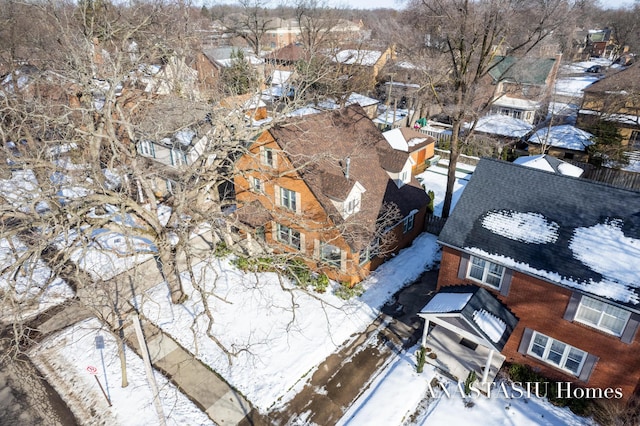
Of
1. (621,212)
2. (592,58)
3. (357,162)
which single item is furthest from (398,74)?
(592,58)

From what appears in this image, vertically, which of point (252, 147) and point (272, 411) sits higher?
point (252, 147)

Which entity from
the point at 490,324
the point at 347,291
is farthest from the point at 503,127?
the point at 490,324

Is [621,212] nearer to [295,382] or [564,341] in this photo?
[564,341]

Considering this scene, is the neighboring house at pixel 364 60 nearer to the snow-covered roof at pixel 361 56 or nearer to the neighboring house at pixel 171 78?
the snow-covered roof at pixel 361 56

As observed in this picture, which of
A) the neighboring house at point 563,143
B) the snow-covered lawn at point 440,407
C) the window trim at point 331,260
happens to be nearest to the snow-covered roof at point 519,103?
the neighboring house at point 563,143

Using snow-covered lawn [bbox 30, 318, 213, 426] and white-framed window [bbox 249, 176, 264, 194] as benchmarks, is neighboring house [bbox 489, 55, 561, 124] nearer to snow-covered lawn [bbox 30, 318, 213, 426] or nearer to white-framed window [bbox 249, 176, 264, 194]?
white-framed window [bbox 249, 176, 264, 194]

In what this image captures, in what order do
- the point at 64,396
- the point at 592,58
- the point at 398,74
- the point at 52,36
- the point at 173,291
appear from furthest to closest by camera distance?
the point at 592,58 < the point at 398,74 < the point at 52,36 < the point at 173,291 < the point at 64,396

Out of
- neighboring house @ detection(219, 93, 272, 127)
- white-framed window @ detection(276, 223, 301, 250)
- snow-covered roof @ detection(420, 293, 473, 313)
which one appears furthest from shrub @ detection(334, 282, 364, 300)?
neighboring house @ detection(219, 93, 272, 127)
